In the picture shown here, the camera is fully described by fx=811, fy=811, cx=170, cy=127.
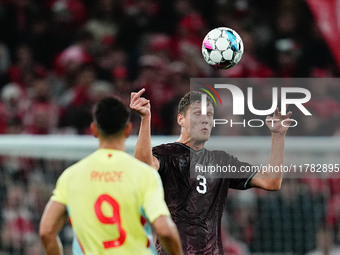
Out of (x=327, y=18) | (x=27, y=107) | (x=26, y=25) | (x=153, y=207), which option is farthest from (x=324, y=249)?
(x=26, y=25)

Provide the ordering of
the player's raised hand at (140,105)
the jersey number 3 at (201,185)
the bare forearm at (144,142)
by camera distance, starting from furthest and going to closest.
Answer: the jersey number 3 at (201,185) < the bare forearm at (144,142) < the player's raised hand at (140,105)

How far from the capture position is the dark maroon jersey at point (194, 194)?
6.14 m

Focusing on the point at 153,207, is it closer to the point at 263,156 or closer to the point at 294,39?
the point at 263,156

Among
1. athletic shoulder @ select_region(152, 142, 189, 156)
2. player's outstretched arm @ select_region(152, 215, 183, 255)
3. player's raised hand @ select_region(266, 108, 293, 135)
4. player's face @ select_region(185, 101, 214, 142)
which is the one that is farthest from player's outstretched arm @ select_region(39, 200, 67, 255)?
player's raised hand @ select_region(266, 108, 293, 135)

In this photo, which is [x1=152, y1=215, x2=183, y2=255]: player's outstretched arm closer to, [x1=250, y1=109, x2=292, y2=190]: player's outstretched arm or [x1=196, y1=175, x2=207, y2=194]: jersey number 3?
[x1=196, y1=175, x2=207, y2=194]: jersey number 3

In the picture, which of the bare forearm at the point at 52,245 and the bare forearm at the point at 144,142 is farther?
the bare forearm at the point at 144,142

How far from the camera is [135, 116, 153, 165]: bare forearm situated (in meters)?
5.92

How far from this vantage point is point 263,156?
9422 millimetres

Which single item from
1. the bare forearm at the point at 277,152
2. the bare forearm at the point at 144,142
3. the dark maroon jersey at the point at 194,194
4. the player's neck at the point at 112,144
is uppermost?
the player's neck at the point at 112,144

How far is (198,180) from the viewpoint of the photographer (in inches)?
247

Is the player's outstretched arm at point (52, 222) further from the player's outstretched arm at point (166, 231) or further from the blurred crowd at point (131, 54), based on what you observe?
the blurred crowd at point (131, 54)

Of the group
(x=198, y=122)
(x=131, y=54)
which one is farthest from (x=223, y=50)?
(x=131, y=54)

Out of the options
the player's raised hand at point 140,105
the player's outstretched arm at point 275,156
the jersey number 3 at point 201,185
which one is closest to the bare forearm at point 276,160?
the player's outstretched arm at point 275,156

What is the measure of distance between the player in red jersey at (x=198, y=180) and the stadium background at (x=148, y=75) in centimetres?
273
